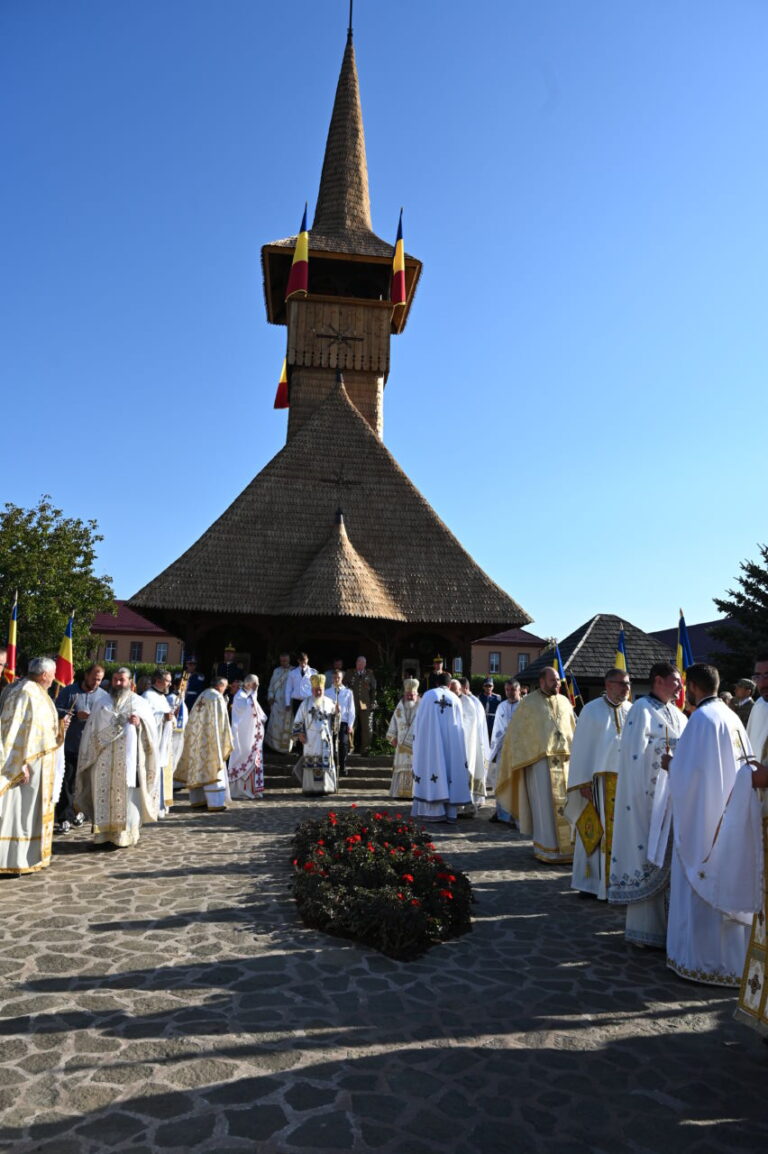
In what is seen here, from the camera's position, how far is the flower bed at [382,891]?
561 cm

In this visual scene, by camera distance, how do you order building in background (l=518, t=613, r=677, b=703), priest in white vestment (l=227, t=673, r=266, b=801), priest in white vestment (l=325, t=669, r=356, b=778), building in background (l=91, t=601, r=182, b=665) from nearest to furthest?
priest in white vestment (l=227, t=673, r=266, b=801) < priest in white vestment (l=325, t=669, r=356, b=778) < building in background (l=518, t=613, r=677, b=703) < building in background (l=91, t=601, r=182, b=665)

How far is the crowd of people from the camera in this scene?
492 cm

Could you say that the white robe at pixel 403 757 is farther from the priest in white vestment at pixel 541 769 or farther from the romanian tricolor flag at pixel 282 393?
the romanian tricolor flag at pixel 282 393

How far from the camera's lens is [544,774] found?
8.73 metres

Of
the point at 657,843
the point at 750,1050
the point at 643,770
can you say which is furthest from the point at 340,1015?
the point at 643,770

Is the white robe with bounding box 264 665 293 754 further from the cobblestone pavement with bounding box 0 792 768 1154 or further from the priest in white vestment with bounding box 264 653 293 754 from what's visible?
the cobblestone pavement with bounding box 0 792 768 1154

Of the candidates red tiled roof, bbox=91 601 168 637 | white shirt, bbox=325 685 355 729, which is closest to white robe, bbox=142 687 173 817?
white shirt, bbox=325 685 355 729

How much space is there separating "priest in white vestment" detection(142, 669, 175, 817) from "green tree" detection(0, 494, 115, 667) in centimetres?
2122

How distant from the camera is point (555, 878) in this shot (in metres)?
8.09

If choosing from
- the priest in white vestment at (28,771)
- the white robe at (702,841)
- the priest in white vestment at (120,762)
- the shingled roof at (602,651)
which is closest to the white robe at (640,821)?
the white robe at (702,841)

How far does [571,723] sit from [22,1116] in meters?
6.83

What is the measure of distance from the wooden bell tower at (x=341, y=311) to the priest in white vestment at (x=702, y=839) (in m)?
20.7

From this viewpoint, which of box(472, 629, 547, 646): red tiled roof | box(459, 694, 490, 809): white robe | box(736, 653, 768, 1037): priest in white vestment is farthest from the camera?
box(472, 629, 547, 646): red tiled roof

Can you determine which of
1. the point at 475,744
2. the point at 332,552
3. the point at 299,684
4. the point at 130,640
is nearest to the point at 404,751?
the point at 475,744
